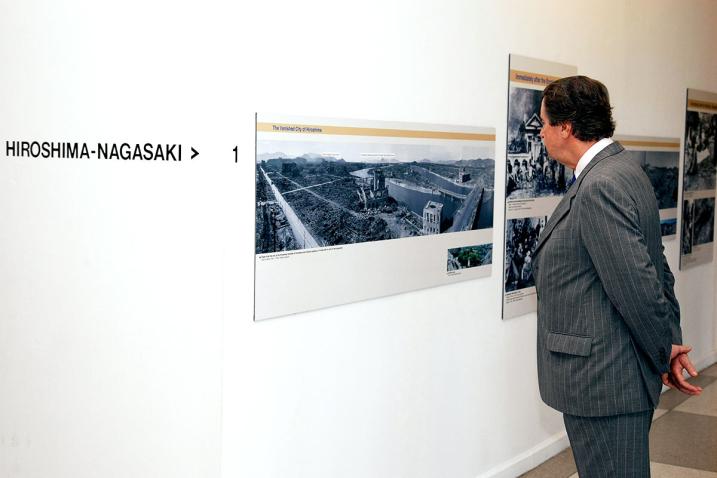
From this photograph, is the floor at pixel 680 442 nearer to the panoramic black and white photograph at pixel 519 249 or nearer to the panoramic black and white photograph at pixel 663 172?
the panoramic black and white photograph at pixel 519 249

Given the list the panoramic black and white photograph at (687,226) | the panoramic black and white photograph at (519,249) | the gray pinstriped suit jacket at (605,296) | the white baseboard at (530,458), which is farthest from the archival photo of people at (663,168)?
the gray pinstriped suit jacket at (605,296)

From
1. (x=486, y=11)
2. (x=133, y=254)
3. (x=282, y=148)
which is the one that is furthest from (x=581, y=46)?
(x=133, y=254)

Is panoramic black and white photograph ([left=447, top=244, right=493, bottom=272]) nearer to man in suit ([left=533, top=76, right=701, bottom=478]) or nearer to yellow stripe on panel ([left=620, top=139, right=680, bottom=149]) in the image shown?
man in suit ([left=533, top=76, right=701, bottom=478])

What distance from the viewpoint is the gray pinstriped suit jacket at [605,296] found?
10.4 ft

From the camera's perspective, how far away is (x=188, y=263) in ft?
10.1

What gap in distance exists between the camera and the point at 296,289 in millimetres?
3662

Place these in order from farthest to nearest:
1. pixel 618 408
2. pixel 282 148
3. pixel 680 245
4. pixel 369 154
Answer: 1. pixel 680 245
2. pixel 369 154
3. pixel 282 148
4. pixel 618 408

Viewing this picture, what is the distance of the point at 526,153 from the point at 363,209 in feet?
5.40

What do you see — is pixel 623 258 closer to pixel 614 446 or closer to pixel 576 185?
pixel 576 185

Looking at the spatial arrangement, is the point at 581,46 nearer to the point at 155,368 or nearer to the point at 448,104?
the point at 448,104

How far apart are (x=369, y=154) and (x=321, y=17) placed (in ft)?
2.14

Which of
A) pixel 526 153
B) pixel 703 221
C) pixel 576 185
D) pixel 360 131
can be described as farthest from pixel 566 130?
pixel 703 221

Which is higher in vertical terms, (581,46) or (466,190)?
(581,46)

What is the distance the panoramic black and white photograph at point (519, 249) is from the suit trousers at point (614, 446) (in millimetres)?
1840
